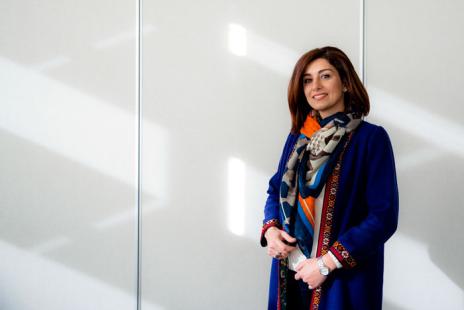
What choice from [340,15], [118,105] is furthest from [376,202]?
[118,105]

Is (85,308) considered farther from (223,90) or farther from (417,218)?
(417,218)

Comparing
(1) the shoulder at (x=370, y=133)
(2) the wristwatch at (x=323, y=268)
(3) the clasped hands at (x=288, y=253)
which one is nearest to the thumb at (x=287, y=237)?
(3) the clasped hands at (x=288, y=253)

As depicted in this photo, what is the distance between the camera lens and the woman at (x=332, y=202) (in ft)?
Answer: 3.48

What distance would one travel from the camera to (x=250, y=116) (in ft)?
5.87

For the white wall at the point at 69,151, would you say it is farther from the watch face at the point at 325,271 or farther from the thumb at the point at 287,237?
the watch face at the point at 325,271

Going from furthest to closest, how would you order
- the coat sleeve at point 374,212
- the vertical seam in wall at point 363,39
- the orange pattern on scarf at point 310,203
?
1. the vertical seam in wall at point 363,39
2. the orange pattern on scarf at point 310,203
3. the coat sleeve at point 374,212

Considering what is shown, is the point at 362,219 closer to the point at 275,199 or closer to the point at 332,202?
the point at 332,202

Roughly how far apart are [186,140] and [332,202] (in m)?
0.94

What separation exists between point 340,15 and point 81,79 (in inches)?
56.5

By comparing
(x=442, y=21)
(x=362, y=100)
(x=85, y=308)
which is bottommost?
(x=85, y=308)

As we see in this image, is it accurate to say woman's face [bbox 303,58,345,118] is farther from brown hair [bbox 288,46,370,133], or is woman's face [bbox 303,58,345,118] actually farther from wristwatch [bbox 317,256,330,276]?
wristwatch [bbox 317,256,330,276]

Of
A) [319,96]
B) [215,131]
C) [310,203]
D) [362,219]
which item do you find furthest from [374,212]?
[215,131]

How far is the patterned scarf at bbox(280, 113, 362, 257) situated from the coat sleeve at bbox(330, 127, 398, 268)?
10cm

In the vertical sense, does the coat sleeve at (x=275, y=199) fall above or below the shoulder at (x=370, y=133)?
below
